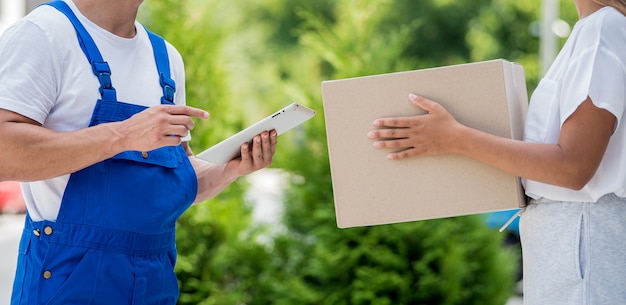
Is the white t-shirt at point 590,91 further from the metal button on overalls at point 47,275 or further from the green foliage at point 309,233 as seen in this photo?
the green foliage at point 309,233

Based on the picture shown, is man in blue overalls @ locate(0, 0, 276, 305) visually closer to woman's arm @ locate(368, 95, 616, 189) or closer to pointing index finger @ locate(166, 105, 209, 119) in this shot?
pointing index finger @ locate(166, 105, 209, 119)

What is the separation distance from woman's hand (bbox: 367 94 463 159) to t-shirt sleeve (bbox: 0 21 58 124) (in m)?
0.73

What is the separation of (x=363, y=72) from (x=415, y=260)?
43.9 inches

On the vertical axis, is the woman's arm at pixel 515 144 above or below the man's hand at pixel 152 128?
below

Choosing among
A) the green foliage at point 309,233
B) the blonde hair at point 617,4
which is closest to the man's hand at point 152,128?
the blonde hair at point 617,4

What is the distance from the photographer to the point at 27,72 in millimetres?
1658

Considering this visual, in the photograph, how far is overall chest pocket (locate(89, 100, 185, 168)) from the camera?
176cm

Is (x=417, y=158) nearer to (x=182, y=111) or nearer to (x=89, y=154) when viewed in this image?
(x=182, y=111)

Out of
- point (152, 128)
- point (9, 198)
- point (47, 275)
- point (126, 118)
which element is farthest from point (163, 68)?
point (9, 198)

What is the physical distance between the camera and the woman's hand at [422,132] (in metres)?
1.79

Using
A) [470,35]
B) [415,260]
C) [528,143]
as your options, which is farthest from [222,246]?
[470,35]

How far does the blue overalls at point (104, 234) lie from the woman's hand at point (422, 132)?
54cm

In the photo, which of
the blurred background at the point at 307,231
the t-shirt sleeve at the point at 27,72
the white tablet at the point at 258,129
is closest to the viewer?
the t-shirt sleeve at the point at 27,72

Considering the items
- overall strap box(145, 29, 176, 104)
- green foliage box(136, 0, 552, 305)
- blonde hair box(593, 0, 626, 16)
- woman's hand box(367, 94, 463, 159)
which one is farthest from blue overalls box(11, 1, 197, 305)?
green foliage box(136, 0, 552, 305)
